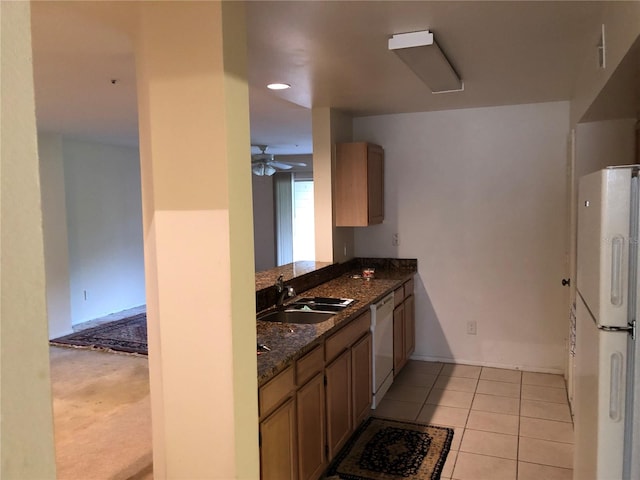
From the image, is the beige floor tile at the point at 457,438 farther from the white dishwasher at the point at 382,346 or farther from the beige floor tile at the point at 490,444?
the white dishwasher at the point at 382,346

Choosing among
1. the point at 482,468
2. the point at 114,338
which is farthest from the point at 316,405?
the point at 114,338

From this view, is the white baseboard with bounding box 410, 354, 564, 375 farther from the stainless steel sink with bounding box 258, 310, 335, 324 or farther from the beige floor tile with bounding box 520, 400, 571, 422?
the stainless steel sink with bounding box 258, 310, 335, 324

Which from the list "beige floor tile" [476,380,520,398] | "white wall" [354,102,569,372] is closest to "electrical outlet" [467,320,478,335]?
"white wall" [354,102,569,372]

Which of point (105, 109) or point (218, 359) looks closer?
point (218, 359)

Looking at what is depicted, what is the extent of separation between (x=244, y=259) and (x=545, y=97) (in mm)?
3244

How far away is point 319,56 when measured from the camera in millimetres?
2781

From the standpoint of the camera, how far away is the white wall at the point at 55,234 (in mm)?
5750

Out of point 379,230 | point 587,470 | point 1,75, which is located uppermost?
point 1,75

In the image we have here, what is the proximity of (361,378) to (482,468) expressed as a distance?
0.88m

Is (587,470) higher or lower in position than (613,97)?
lower

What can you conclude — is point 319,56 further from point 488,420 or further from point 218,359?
point 488,420

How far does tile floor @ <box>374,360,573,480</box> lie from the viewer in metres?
3.03

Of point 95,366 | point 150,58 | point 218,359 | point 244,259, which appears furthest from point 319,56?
point 95,366

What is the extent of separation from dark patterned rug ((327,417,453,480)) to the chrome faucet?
3.32 feet
